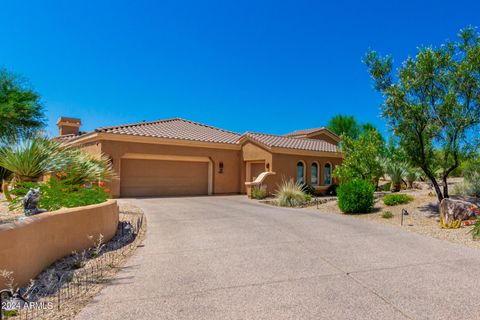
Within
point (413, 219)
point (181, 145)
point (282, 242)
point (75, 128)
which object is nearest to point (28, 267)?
point (282, 242)

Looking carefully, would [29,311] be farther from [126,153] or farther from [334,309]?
[126,153]

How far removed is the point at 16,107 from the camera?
23672 mm

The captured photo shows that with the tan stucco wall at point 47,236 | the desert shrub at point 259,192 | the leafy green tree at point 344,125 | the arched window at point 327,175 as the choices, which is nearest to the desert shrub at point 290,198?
the desert shrub at point 259,192

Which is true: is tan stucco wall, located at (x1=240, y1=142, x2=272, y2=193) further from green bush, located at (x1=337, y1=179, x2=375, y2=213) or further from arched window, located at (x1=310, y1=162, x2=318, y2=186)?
green bush, located at (x1=337, y1=179, x2=375, y2=213)

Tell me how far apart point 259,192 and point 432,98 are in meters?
10.3

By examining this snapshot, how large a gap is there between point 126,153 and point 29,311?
16.0m

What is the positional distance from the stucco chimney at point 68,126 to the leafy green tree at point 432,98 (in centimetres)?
2854

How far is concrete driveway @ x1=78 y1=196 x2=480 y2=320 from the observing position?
4.33m

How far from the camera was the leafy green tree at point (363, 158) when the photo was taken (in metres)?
18.2

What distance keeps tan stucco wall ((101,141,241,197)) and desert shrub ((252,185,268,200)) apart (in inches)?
154

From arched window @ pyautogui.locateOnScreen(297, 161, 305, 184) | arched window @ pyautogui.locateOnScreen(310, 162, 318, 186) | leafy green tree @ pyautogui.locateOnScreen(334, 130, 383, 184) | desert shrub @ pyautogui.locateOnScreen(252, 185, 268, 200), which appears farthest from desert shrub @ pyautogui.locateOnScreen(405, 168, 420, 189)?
desert shrub @ pyautogui.locateOnScreen(252, 185, 268, 200)

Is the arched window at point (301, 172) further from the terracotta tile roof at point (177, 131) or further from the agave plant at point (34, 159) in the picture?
the agave plant at point (34, 159)

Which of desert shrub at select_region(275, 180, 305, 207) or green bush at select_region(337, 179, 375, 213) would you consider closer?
green bush at select_region(337, 179, 375, 213)

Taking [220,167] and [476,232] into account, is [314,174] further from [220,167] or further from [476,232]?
[476,232]
